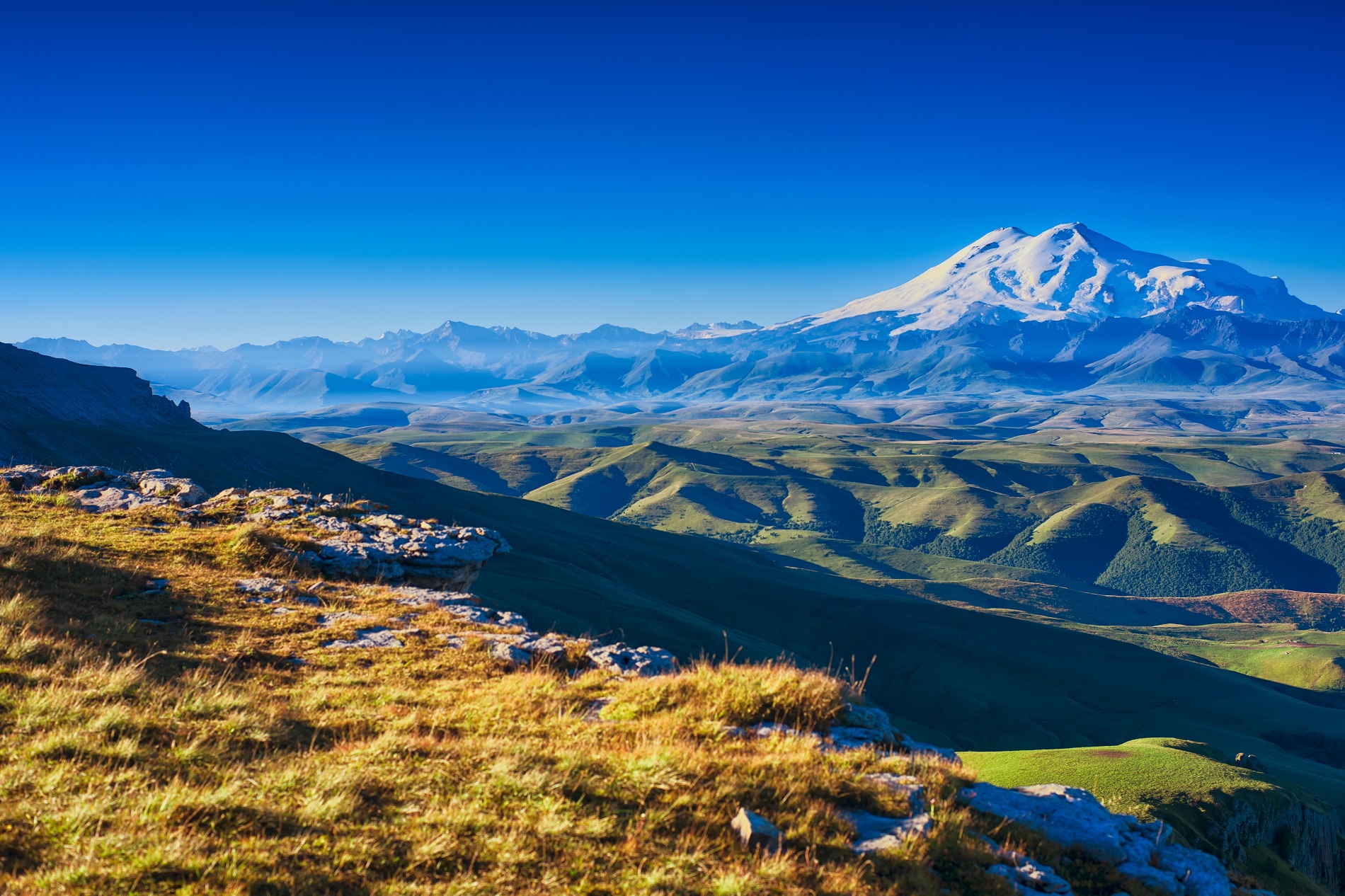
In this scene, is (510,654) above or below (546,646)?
above

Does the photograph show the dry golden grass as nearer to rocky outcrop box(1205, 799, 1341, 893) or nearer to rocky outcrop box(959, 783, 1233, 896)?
rocky outcrop box(959, 783, 1233, 896)

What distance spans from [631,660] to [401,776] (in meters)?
6.96

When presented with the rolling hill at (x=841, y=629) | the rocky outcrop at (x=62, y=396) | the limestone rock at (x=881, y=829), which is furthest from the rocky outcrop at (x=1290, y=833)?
the rocky outcrop at (x=62, y=396)

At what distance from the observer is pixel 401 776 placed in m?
9.04

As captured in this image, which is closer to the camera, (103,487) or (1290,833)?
(103,487)

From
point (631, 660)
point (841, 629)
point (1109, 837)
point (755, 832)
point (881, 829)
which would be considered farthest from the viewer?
point (841, 629)

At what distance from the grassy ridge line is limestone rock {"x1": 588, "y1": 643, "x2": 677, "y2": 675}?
49.1 meters

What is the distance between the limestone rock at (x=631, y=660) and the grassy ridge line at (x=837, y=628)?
49140 mm

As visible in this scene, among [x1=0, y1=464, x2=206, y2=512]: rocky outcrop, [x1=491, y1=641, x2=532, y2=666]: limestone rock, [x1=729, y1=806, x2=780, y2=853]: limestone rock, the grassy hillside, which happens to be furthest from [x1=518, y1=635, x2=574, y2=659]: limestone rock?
the grassy hillside

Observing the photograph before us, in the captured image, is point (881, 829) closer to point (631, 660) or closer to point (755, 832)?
point (755, 832)

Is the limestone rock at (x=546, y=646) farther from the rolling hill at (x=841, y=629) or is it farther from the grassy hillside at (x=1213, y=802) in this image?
the rolling hill at (x=841, y=629)

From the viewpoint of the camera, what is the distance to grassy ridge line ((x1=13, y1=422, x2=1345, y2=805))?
9219 centimetres

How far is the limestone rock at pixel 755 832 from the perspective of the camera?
28.4ft

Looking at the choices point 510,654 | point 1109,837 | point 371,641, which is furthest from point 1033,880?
point 371,641
